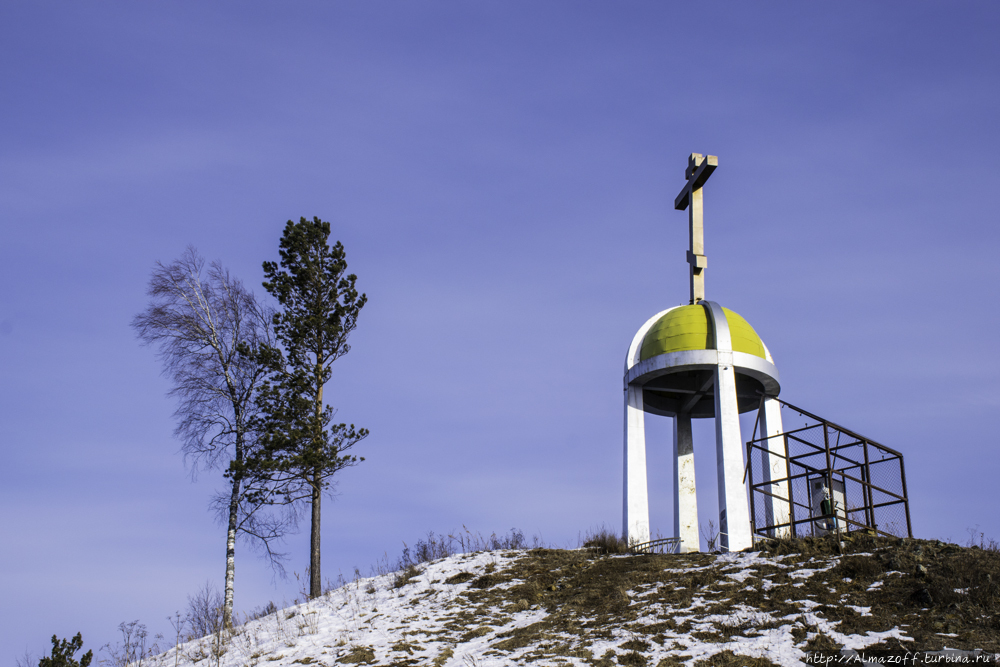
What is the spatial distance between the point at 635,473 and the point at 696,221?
283 inches

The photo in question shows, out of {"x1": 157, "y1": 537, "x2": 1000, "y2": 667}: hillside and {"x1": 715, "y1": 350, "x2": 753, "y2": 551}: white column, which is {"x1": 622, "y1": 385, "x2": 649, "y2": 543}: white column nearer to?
{"x1": 157, "y1": 537, "x2": 1000, "y2": 667}: hillside

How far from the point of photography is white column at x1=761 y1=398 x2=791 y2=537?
57.5ft

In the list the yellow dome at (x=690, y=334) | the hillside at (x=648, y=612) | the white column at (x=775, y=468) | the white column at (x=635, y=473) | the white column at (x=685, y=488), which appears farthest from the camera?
the white column at (x=685, y=488)

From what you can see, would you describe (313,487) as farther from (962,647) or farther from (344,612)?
(962,647)

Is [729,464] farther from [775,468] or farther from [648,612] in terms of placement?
[648,612]

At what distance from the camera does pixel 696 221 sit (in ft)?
71.7

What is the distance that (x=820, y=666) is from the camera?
9.56m

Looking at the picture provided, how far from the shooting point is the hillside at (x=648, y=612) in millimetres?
10453

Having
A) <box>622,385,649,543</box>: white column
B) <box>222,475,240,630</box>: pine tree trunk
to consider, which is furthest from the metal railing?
<box>222,475,240,630</box>: pine tree trunk

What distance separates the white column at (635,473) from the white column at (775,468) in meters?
2.75

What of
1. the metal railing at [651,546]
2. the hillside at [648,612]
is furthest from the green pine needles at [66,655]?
the metal railing at [651,546]

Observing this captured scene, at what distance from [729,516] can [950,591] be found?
20.9 feet

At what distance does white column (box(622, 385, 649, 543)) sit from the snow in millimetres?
2858

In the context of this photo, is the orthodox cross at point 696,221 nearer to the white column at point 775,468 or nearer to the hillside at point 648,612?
the white column at point 775,468
